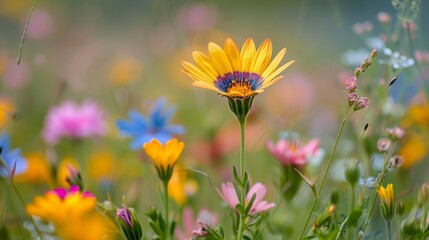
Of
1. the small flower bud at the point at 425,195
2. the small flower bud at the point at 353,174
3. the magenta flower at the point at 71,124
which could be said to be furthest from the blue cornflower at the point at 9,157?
the small flower bud at the point at 425,195

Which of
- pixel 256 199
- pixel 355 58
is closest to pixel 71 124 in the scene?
pixel 355 58

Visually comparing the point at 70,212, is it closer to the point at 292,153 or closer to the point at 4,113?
the point at 292,153

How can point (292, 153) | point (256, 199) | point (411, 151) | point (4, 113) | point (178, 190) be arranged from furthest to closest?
point (4, 113) < point (411, 151) < point (178, 190) < point (292, 153) < point (256, 199)

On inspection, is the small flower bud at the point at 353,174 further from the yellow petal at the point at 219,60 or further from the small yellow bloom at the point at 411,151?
the small yellow bloom at the point at 411,151

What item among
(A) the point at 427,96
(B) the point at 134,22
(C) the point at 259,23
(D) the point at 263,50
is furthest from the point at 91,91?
(D) the point at 263,50

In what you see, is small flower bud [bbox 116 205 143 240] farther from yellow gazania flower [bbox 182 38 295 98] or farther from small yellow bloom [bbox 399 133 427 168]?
small yellow bloom [bbox 399 133 427 168]

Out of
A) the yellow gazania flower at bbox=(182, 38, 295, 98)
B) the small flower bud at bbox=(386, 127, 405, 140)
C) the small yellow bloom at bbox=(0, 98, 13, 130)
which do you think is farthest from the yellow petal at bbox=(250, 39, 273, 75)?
the small yellow bloom at bbox=(0, 98, 13, 130)


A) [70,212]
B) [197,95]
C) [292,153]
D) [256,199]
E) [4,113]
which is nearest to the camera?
[70,212]
